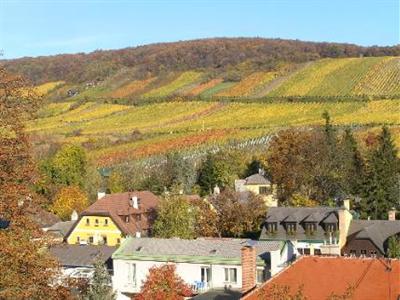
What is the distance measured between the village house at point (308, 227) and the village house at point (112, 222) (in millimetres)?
9163

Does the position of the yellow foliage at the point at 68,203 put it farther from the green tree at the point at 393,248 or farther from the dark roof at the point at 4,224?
the dark roof at the point at 4,224

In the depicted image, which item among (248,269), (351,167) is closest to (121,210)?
(351,167)

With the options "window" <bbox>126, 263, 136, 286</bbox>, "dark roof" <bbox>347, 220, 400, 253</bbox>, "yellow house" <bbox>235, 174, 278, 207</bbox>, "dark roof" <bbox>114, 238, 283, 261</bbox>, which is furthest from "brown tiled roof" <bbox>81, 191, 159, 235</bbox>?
"dark roof" <bbox>347, 220, 400, 253</bbox>

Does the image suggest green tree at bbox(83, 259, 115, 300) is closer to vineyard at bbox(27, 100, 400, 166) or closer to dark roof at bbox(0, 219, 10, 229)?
dark roof at bbox(0, 219, 10, 229)

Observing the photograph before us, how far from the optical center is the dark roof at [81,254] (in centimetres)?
4600

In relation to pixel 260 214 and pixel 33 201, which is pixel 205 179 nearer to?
pixel 260 214

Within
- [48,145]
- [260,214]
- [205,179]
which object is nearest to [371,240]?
[260,214]

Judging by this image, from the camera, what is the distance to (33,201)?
1916 cm

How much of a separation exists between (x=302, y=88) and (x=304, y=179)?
7977 centimetres

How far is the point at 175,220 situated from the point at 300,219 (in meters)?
8.53

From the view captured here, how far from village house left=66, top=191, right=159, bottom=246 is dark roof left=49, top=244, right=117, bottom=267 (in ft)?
33.5

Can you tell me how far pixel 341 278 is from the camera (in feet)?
88.1

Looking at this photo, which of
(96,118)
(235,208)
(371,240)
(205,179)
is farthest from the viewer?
(96,118)

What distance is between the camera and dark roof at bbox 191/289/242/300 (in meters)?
33.3
